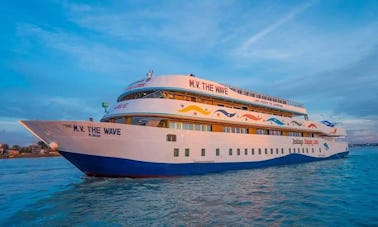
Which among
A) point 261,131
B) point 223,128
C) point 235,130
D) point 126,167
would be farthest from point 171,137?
point 261,131

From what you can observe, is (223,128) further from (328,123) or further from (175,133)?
(328,123)

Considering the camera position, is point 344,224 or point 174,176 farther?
point 174,176

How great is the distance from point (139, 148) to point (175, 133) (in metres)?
3.17

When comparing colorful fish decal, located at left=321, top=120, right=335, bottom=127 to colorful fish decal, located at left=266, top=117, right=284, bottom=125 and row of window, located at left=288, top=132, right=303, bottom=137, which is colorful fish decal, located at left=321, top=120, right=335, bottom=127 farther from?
colorful fish decal, located at left=266, top=117, right=284, bottom=125

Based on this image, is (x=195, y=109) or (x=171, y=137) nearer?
(x=171, y=137)

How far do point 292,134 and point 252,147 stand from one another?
11275mm

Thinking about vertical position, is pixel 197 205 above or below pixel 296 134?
below

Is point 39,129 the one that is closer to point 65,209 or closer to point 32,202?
point 32,202

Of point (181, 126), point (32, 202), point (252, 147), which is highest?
point (181, 126)

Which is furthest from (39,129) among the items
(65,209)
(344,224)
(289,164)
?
(289,164)

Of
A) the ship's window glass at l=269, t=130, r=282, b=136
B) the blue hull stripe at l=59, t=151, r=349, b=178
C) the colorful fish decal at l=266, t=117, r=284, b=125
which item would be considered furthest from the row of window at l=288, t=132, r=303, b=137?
the blue hull stripe at l=59, t=151, r=349, b=178

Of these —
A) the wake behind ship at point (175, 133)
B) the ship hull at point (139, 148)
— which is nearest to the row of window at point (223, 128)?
the wake behind ship at point (175, 133)

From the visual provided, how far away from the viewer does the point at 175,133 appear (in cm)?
1917

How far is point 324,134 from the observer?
39781 mm
